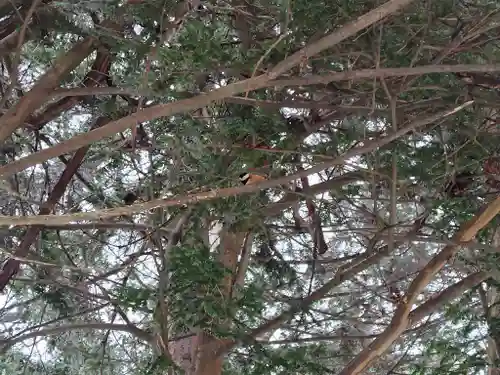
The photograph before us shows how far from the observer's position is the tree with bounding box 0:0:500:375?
157 centimetres

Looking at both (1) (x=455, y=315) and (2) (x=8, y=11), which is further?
(1) (x=455, y=315)

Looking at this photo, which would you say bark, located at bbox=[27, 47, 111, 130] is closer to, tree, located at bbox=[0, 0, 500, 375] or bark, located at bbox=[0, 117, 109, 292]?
tree, located at bbox=[0, 0, 500, 375]

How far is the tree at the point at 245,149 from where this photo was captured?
5.14 ft

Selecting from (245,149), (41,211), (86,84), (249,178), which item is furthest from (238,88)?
(41,211)

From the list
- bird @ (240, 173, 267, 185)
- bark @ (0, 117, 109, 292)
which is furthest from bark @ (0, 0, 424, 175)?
bark @ (0, 117, 109, 292)

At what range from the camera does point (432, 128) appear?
179 cm

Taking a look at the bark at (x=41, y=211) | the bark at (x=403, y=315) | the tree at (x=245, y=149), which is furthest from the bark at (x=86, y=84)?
the bark at (x=403, y=315)

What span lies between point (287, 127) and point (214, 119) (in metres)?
0.21

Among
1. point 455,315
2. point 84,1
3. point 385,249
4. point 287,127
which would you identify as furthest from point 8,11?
point 455,315

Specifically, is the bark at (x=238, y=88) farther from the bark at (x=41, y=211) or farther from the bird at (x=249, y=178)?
the bark at (x=41, y=211)

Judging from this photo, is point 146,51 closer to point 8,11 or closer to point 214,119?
point 214,119

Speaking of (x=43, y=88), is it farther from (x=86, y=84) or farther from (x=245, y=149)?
(x=245, y=149)

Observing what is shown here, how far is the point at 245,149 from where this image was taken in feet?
5.66

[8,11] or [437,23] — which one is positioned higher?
[8,11]
